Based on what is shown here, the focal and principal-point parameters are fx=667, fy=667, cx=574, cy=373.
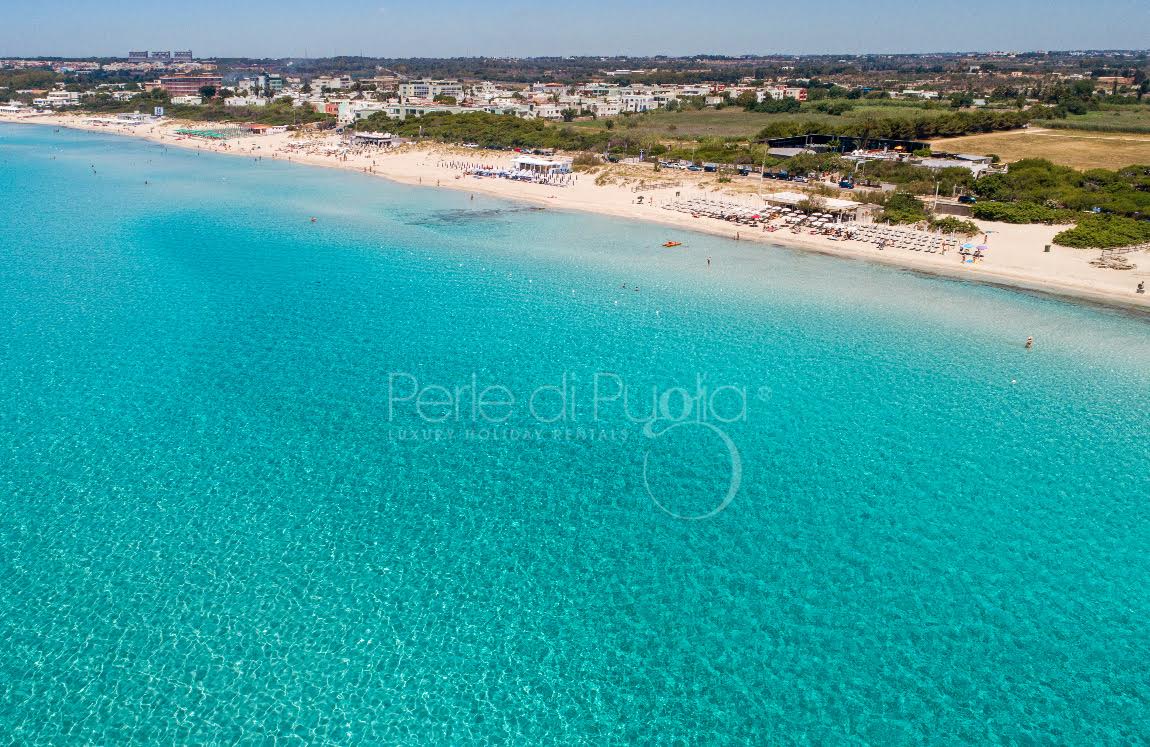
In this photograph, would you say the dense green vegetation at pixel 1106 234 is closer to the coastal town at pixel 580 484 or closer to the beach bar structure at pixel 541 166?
the coastal town at pixel 580 484

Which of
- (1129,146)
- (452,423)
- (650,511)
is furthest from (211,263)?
(1129,146)

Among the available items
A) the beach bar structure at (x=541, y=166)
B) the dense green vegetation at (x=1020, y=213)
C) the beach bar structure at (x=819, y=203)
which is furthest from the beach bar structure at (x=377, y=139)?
the dense green vegetation at (x=1020, y=213)

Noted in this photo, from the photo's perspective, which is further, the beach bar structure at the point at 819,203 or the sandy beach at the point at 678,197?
the beach bar structure at the point at 819,203

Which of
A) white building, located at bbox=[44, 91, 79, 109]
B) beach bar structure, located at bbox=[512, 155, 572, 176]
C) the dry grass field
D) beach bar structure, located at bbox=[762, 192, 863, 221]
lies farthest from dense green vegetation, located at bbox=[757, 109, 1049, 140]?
white building, located at bbox=[44, 91, 79, 109]

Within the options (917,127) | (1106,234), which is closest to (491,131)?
(917,127)

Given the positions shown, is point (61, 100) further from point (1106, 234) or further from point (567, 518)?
point (1106, 234)

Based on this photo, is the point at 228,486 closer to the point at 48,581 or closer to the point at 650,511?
the point at 48,581
